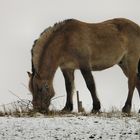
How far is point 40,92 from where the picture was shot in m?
11.6

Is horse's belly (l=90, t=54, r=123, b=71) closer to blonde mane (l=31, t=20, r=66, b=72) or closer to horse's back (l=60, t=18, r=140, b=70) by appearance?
horse's back (l=60, t=18, r=140, b=70)

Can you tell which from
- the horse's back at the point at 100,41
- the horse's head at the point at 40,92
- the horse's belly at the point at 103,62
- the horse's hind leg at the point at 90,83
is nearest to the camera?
the horse's head at the point at 40,92

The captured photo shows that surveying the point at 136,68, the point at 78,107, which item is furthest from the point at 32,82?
the point at 136,68

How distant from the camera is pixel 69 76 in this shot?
41.8 ft

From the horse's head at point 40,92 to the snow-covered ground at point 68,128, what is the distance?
96.7 inches

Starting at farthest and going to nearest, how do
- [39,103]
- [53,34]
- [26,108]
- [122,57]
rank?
[122,57], [53,34], [39,103], [26,108]

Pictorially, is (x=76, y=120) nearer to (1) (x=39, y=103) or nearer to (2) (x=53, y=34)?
(1) (x=39, y=103)

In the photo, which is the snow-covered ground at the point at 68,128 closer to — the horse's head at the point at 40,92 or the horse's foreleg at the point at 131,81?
the horse's head at the point at 40,92

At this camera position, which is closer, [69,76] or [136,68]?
[69,76]

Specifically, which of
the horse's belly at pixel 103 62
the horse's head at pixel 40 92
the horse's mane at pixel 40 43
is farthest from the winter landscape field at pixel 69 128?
the horse's belly at pixel 103 62

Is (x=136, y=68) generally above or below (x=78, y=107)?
above

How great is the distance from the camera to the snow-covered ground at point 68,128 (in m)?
7.84

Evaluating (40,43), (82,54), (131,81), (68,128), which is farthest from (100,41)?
(68,128)

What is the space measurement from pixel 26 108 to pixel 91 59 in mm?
2599
